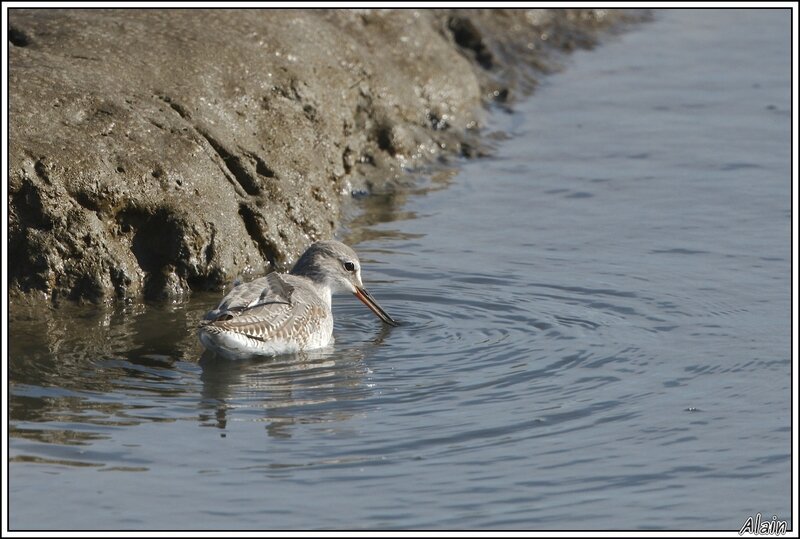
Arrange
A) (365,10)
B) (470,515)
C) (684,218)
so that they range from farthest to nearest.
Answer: (365,10)
(684,218)
(470,515)

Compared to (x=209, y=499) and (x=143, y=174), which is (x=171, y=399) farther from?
(x=143, y=174)

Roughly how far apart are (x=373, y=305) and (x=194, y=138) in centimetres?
211

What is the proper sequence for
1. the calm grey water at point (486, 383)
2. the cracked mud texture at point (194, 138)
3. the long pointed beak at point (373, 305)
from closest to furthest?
the calm grey water at point (486, 383), the long pointed beak at point (373, 305), the cracked mud texture at point (194, 138)

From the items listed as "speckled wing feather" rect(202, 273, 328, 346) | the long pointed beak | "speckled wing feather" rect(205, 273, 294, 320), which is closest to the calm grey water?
the long pointed beak

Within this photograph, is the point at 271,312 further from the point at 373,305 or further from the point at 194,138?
the point at 194,138

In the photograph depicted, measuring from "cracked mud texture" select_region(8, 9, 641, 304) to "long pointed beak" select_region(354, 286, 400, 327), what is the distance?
1026 mm

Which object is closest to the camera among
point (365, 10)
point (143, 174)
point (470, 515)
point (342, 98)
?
point (470, 515)

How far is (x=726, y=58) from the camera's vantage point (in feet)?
54.3

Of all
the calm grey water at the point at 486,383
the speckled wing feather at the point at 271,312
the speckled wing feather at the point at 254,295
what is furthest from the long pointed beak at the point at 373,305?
the speckled wing feather at the point at 254,295

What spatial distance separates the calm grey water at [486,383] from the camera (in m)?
6.16

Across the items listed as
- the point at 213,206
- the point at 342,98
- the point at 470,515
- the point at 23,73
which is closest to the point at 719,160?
the point at 342,98

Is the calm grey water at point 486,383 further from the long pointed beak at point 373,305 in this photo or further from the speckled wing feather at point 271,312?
the speckled wing feather at point 271,312

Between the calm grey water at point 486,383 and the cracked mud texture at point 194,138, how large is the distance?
0.44 metres

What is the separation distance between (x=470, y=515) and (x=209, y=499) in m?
1.25
